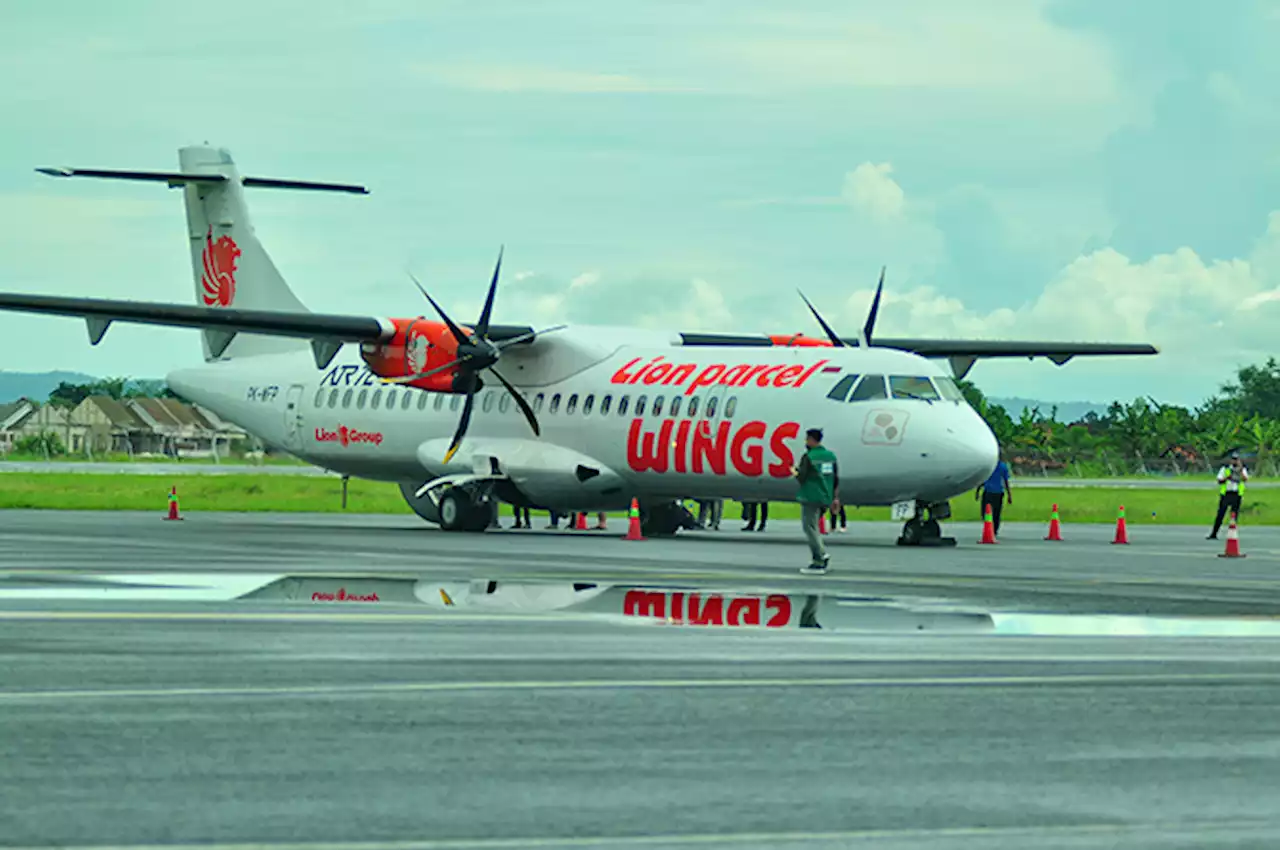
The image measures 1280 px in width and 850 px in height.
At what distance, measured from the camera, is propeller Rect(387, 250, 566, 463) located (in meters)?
31.5

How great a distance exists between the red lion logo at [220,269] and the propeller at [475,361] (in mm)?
7445

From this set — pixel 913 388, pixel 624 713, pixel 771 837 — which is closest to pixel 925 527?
pixel 913 388

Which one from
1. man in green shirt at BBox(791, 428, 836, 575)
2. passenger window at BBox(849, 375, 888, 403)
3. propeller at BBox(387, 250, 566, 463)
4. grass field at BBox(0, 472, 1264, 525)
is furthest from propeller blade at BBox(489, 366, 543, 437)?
grass field at BBox(0, 472, 1264, 525)

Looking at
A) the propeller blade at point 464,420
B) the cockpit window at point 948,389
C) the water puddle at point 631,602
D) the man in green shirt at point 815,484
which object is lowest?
the water puddle at point 631,602

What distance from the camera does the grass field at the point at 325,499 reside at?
4731 cm

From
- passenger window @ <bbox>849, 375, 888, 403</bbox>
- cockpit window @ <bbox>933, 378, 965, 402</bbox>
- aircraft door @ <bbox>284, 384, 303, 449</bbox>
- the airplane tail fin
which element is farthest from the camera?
the airplane tail fin

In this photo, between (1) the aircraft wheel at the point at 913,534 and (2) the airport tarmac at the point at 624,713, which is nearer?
(2) the airport tarmac at the point at 624,713

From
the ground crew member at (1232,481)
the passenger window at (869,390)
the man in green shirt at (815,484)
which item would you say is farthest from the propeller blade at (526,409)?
the ground crew member at (1232,481)

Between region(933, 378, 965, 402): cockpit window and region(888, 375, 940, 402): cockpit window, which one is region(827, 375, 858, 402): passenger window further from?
region(933, 378, 965, 402): cockpit window

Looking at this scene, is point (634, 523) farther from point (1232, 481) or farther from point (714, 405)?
point (1232, 481)

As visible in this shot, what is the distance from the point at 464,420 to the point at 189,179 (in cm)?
919

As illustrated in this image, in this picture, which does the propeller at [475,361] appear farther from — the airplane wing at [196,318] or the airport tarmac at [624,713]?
the airport tarmac at [624,713]

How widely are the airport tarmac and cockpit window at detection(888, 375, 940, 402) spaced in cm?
855

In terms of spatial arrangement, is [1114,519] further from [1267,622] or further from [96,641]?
[96,641]
